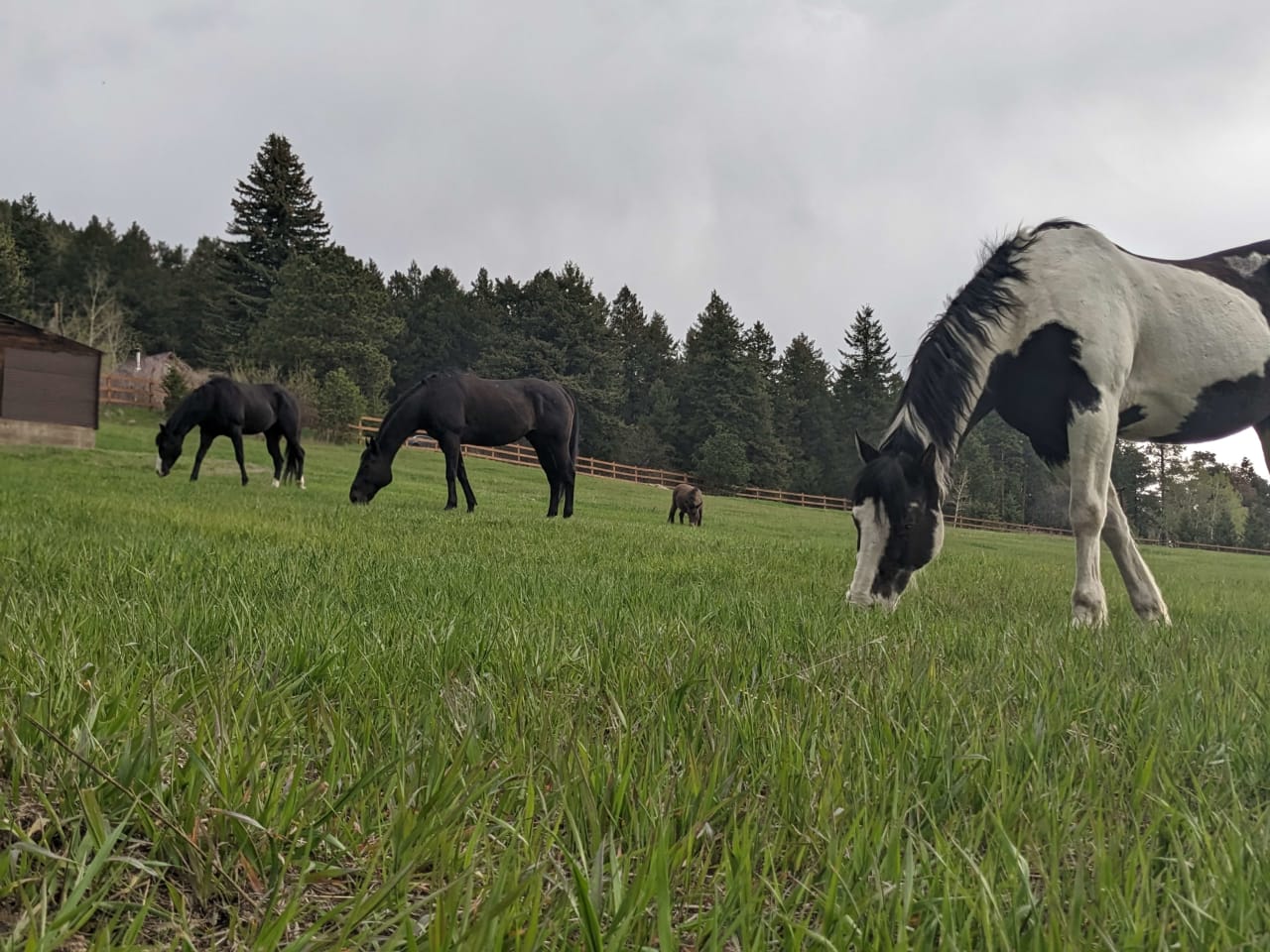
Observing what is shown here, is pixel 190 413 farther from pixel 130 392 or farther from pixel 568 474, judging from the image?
pixel 130 392

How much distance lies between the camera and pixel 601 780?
1.26 m

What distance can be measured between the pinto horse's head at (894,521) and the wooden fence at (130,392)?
42.6 meters

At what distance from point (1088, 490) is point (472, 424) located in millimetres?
10766

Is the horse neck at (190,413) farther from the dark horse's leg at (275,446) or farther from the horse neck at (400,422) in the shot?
the horse neck at (400,422)

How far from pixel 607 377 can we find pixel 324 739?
57.6 m

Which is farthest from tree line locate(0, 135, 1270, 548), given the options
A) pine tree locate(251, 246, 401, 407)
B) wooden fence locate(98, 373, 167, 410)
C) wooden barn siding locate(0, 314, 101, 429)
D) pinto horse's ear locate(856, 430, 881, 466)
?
pinto horse's ear locate(856, 430, 881, 466)

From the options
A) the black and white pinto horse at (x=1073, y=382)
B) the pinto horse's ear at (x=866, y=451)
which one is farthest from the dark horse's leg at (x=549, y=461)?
the black and white pinto horse at (x=1073, y=382)

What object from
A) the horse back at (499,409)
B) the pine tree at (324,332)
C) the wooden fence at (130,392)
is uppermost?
the pine tree at (324,332)

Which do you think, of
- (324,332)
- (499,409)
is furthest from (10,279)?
(499,409)

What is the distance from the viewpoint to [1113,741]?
1.63 meters

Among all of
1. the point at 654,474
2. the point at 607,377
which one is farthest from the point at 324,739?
the point at 607,377

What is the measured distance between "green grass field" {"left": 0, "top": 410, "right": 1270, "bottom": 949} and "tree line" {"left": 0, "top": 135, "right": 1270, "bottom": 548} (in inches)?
1822

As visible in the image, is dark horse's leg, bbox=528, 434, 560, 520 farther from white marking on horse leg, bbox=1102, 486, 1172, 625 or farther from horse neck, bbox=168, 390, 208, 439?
white marking on horse leg, bbox=1102, 486, 1172, 625

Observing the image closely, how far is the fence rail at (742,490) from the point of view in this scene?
4741 centimetres
